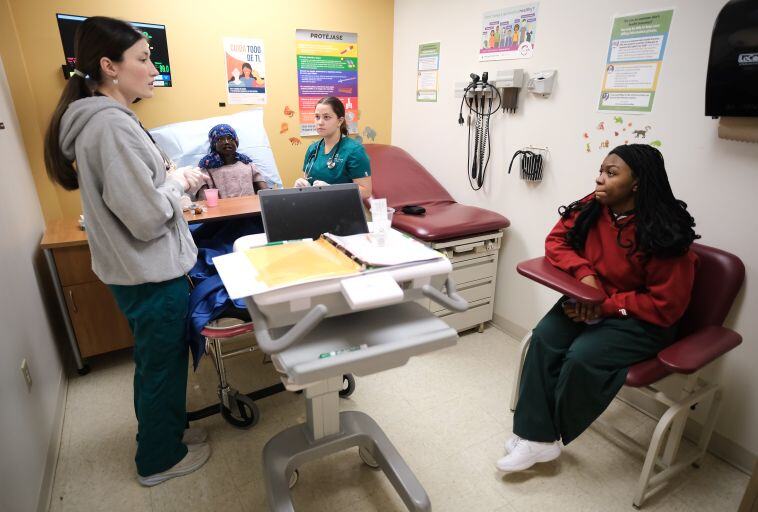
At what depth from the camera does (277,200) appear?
1375mm

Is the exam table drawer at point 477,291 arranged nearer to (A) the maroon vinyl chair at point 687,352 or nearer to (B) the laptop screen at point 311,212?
(A) the maroon vinyl chair at point 687,352

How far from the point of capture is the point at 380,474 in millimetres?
1775

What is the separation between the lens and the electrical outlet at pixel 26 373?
1.63m

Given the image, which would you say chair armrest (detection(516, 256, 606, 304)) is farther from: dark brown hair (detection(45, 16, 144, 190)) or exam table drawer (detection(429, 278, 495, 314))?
dark brown hair (detection(45, 16, 144, 190))

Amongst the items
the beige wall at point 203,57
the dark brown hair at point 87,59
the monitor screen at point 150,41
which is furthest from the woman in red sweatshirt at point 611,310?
the monitor screen at point 150,41

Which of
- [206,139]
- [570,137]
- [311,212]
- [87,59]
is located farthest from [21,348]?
[570,137]

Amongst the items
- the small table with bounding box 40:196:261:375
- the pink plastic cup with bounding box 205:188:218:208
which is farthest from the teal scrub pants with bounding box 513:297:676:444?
the pink plastic cup with bounding box 205:188:218:208

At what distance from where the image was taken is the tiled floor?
165cm

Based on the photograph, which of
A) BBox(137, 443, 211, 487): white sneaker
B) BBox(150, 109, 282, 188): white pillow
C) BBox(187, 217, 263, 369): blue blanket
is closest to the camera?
BBox(187, 217, 263, 369): blue blanket

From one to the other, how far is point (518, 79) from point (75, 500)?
2916 mm

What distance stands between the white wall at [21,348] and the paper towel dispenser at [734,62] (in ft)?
8.99

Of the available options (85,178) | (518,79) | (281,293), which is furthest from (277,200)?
(518,79)

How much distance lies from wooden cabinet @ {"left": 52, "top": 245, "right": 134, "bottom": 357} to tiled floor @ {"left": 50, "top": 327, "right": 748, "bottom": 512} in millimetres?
196

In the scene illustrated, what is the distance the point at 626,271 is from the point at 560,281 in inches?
12.3
